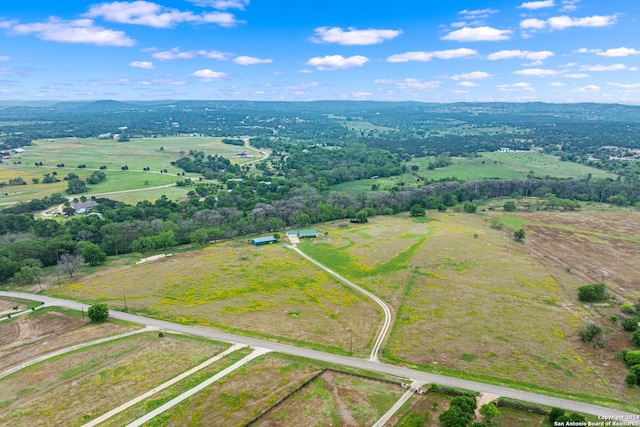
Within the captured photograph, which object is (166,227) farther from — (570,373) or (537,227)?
(537,227)

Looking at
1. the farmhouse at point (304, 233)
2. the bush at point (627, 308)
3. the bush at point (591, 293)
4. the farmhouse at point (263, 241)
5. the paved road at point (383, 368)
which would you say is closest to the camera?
the paved road at point (383, 368)

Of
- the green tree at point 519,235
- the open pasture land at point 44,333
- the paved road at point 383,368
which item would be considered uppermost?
the green tree at point 519,235

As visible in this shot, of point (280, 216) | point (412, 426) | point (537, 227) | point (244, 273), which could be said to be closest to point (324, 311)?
point (244, 273)

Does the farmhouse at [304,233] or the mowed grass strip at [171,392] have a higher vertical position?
the farmhouse at [304,233]

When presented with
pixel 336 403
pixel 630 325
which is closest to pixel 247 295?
pixel 336 403

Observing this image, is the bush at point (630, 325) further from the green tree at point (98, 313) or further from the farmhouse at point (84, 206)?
the farmhouse at point (84, 206)

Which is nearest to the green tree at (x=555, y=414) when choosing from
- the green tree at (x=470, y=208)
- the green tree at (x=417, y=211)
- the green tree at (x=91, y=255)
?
the green tree at (x=91, y=255)
